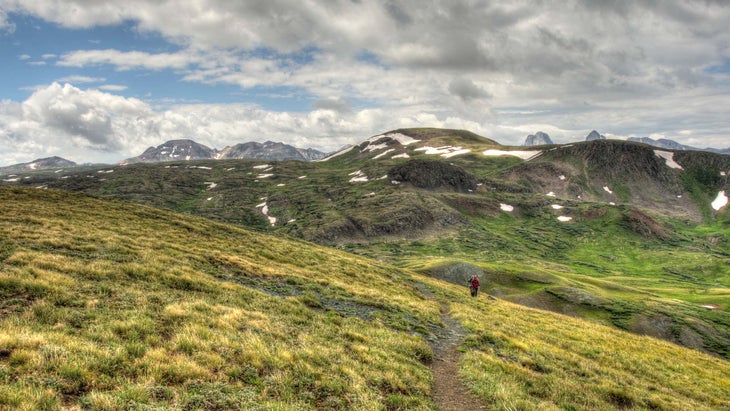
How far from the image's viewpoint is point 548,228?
14625 centimetres

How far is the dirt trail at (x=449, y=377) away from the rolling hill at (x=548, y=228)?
37.0 meters

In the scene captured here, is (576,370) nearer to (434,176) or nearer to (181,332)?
(181,332)

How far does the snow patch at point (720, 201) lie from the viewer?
17524 centimetres

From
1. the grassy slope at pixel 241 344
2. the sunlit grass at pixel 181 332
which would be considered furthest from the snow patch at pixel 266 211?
the sunlit grass at pixel 181 332

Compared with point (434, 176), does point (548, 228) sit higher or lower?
lower

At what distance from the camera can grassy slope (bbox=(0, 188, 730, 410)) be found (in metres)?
8.72

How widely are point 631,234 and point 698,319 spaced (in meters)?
110

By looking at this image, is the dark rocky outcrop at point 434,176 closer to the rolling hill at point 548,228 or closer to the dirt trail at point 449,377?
the rolling hill at point 548,228

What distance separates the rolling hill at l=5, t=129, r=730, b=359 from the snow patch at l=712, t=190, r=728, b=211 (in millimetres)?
747

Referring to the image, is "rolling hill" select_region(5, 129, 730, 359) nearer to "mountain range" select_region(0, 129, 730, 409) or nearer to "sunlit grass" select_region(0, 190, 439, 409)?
"mountain range" select_region(0, 129, 730, 409)

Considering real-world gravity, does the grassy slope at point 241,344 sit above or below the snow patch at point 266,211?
above

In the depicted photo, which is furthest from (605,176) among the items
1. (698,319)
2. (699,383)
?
(699,383)

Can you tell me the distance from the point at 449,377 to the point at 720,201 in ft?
809

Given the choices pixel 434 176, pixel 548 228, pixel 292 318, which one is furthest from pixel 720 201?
Result: pixel 292 318
